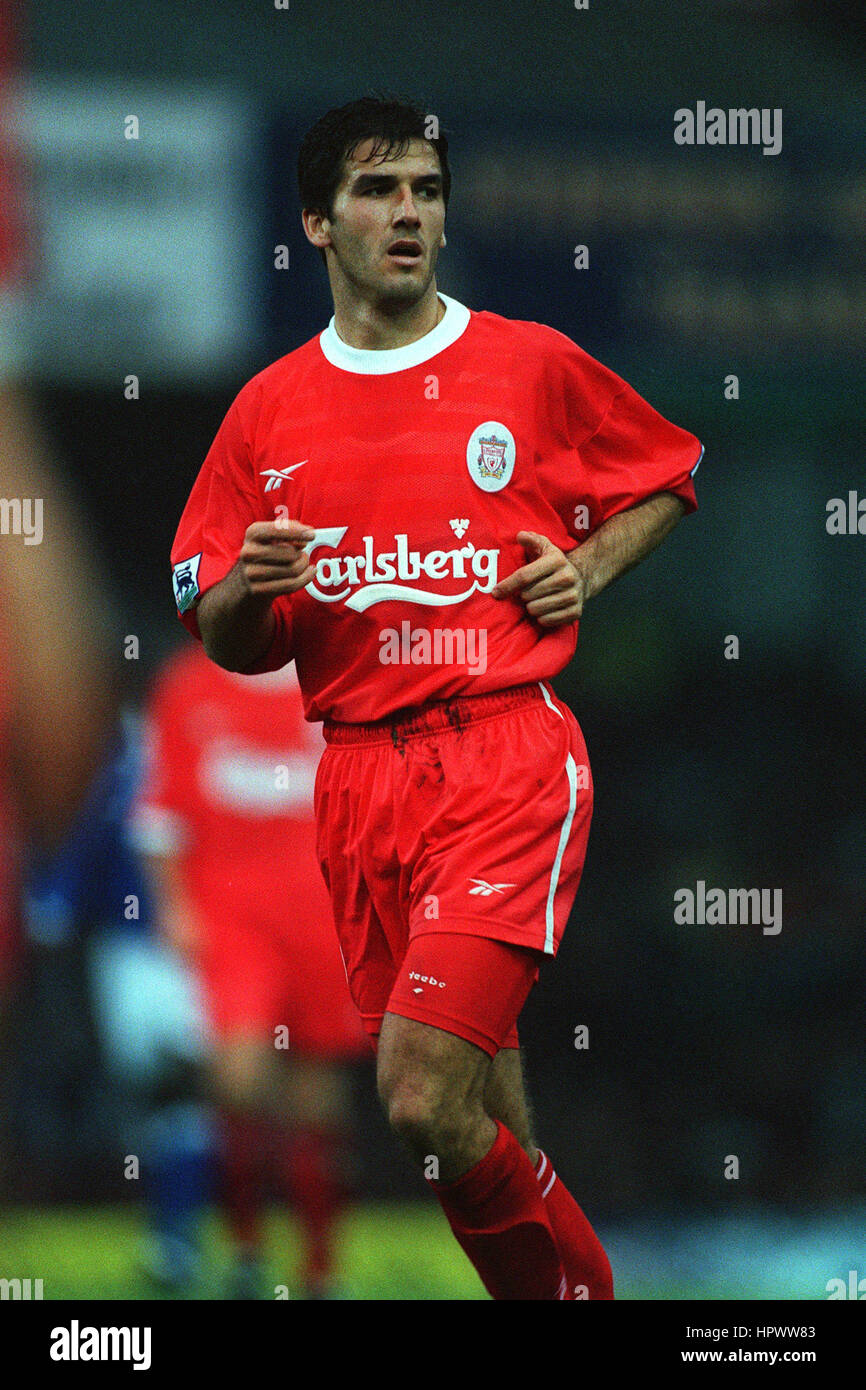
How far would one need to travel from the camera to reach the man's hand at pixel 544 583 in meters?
3.24

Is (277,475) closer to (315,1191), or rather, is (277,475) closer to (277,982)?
(277,982)

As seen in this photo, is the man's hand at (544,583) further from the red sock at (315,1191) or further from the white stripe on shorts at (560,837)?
the red sock at (315,1191)

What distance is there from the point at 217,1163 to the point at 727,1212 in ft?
4.59

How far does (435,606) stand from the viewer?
3.26m

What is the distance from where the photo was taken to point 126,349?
A: 5.12m

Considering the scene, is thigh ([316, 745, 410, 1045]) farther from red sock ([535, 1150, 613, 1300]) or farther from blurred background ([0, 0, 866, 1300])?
blurred background ([0, 0, 866, 1300])

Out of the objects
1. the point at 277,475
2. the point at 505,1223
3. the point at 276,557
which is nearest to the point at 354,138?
the point at 277,475

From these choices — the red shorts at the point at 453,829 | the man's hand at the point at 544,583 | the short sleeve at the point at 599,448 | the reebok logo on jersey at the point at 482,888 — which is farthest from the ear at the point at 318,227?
the reebok logo on jersey at the point at 482,888

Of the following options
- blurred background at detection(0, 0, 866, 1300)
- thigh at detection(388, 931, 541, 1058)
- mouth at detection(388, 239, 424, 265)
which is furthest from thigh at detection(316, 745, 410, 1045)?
blurred background at detection(0, 0, 866, 1300)

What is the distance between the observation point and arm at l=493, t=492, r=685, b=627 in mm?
3260

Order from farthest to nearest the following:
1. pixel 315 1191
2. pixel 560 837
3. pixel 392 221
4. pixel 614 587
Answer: pixel 614 587
pixel 315 1191
pixel 392 221
pixel 560 837

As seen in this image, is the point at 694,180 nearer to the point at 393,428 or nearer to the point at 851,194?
the point at 851,194

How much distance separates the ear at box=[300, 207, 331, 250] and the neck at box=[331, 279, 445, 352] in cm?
12

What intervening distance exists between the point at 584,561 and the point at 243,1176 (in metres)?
2.34
